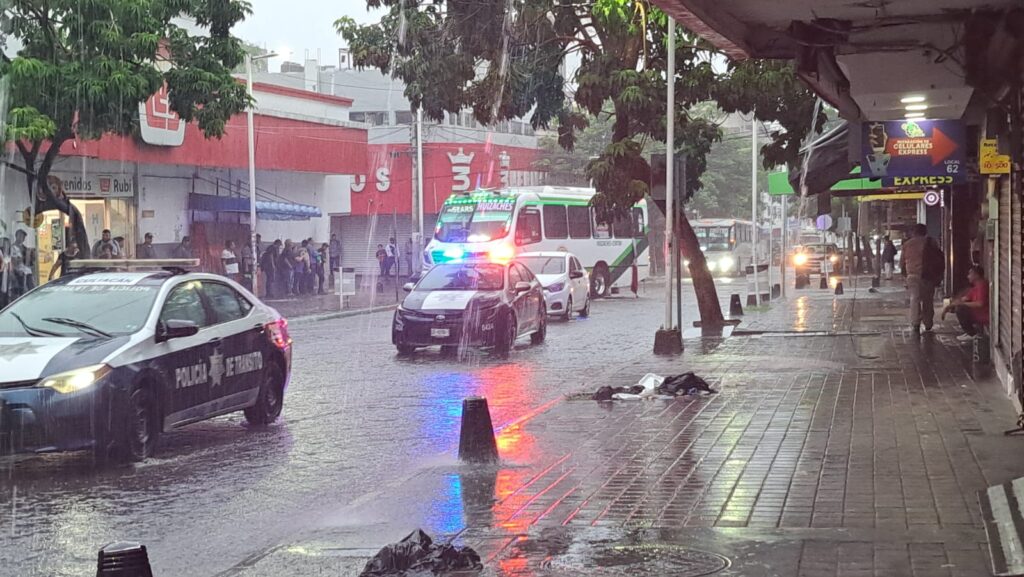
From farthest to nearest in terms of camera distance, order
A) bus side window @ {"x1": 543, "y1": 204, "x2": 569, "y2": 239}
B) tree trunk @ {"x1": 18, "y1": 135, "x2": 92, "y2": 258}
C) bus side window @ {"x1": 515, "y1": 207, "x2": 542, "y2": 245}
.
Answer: bus side window @ {"x1": 543, "y1": 204, "x2": 569, "y2": 239} → bus side window @ {"x1": 515, "y1": 207, "x2": 542, "y2": 245} → tree trunk @ {"x1": 18, "y1": 135, "x2": 92, "y2": 258}

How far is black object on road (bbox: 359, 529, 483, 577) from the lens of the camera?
251 inches

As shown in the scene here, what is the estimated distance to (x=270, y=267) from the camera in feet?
132

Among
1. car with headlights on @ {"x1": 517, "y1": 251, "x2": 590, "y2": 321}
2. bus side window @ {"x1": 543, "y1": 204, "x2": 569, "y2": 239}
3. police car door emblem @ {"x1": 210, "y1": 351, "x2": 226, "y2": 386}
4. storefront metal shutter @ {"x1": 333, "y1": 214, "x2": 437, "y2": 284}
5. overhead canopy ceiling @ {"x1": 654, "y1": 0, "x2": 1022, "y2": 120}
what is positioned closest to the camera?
overhead canopy ceiling @ {"x1": 654, "y1": 0, "x2": 1022, "y2": 120}

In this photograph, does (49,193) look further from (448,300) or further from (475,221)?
(475,221)

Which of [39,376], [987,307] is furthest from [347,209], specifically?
[39,376]

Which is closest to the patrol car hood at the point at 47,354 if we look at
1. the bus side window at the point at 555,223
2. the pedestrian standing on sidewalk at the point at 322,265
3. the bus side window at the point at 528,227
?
the bus side window at the point at 528,227

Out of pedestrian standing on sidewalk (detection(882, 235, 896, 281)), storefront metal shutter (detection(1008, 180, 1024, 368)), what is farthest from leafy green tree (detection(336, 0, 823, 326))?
pedestrian standing on sidewalk (detection(882, 235, 896, 281))

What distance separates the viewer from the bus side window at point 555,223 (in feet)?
142

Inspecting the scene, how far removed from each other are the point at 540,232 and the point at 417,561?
36.6 m

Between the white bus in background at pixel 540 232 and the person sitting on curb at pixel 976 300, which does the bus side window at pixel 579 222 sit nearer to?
the white bus in background at pixel 540 232

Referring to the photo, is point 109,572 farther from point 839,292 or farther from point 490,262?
point 839,292

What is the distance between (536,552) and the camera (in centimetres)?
681

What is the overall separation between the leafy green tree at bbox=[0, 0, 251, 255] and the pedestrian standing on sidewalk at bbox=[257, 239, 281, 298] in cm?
1542

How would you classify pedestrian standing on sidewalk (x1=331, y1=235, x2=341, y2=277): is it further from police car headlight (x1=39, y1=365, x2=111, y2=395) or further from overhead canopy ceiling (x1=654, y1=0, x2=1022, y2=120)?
police car headlight (x1=39, y1=365, x2=111, y2=395)
